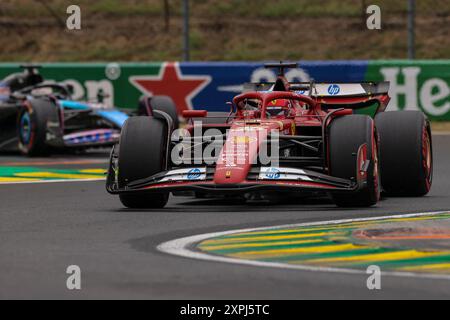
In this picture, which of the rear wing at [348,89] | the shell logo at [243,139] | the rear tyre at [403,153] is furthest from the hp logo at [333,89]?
the shell logo at [243,139]

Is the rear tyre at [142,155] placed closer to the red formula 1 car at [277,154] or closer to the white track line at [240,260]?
the red formula 1 car at [277,154]

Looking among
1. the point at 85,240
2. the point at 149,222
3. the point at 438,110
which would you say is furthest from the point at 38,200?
the point at 438,110

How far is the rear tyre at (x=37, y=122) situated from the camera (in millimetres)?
22625

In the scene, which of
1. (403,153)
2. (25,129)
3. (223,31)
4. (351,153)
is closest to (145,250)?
(351,153)

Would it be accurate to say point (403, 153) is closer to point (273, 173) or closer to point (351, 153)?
point (351, 153)

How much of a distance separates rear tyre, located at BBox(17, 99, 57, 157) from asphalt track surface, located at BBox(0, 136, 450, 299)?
5334mm

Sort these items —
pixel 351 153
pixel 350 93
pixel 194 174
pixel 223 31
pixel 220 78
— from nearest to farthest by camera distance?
pixel 351 153
pixel 194 174
pixel 350 93
pixel 220 78
pixel 223 31

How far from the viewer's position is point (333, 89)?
1650 cm

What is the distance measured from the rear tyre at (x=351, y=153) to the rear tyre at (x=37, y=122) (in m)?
9.62

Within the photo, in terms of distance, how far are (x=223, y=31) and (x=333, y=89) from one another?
24.6 meters

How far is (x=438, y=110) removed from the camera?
1059 inches

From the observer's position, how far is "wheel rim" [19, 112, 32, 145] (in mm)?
23031

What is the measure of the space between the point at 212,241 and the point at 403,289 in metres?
2.81

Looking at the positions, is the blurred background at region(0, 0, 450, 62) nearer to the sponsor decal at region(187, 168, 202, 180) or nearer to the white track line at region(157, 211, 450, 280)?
the sponsor decal at region(187, 168, 202, 180)
